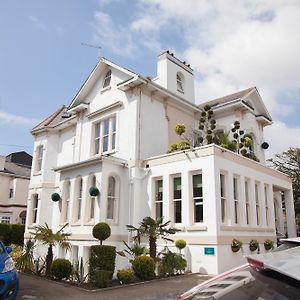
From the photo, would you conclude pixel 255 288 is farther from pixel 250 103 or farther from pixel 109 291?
pixel 250 103

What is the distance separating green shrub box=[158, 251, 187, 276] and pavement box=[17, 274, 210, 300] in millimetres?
665

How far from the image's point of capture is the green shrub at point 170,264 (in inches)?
478

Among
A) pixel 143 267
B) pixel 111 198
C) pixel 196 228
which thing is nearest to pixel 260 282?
pixel 143 267

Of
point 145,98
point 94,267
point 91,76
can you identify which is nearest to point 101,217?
point 94,267

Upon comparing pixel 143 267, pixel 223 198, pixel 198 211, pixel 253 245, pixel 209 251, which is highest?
pixel 223 198

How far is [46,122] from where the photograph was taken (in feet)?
82.5

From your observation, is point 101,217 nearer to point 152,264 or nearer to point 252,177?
point 152,264

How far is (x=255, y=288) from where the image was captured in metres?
2.30

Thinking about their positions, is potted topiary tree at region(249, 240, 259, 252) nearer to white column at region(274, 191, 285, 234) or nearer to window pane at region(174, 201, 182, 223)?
window pane at region(174, 201, 182, 223)

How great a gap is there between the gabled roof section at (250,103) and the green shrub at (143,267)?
12143 millimetres

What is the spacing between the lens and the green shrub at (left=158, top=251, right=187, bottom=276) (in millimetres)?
12133

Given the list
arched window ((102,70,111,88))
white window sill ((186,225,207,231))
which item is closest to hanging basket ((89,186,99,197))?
white window sill ((186,225,207,231))

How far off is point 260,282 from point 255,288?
0.08 m

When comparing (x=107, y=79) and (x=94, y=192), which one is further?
(x=107, y=79)
